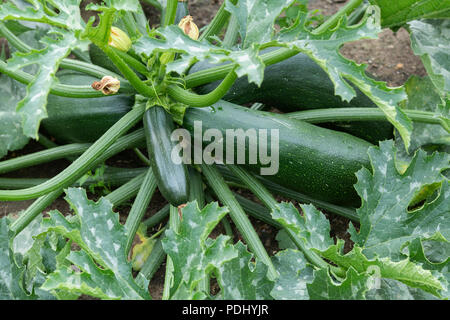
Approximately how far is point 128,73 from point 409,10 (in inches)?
47.8

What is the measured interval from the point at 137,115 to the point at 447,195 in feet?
4.14

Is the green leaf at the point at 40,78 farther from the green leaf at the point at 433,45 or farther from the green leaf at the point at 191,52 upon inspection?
the green leaf at the point at 433,45

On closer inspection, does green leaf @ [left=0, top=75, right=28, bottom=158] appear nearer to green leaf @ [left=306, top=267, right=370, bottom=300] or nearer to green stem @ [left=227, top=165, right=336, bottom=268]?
green stem @ [left=227, top=165, right=336, bottom=268]

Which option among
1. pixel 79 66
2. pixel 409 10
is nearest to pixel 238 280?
pixel 79 66

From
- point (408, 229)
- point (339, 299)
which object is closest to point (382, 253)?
point (408, 229)

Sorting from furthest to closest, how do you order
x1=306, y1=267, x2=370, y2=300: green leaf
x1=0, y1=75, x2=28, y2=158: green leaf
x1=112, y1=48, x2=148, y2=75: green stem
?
1. x1=0, y1=75, x2=28, y2=158: green leaf
2. x1=112, y1=48, x2=148, y2=75: green stem
3. x1=306, y1=267, x2=370, y2=300: green leaf

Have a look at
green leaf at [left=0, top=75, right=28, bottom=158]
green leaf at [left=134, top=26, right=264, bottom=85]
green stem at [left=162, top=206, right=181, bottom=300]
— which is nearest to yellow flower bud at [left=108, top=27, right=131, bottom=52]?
green leaf at [left=134, top=26, right=264, bottom=85]

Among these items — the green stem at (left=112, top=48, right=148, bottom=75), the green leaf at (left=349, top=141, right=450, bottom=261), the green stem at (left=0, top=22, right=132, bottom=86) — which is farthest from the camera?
the green stem at (left=0, top=22, right=132, bottom=86)

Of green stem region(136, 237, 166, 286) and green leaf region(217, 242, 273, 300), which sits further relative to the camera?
green stem region(136, 237, 166, 286)

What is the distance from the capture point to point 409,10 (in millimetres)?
2234

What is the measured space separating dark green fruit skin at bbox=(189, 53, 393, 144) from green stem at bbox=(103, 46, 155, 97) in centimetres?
32

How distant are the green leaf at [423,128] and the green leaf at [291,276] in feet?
2.64

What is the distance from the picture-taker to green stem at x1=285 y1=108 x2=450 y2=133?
2.15m

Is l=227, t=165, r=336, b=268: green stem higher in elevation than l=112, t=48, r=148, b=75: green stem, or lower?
lower
